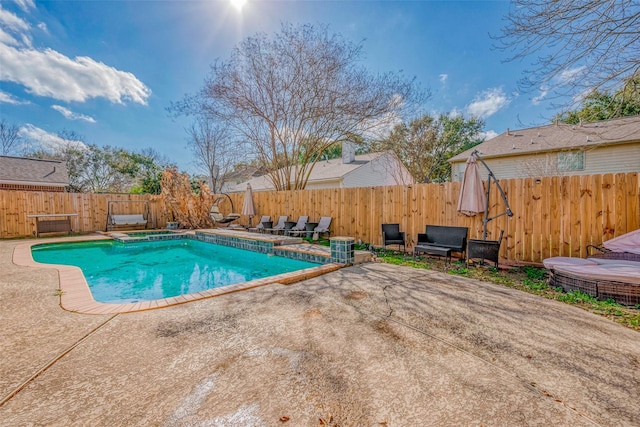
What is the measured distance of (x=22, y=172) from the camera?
49.3 ft

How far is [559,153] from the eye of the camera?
12.6 m

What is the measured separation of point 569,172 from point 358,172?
1008cm

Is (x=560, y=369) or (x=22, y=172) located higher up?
(x=22, y=172)

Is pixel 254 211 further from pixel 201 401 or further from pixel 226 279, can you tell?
pixel 201 401

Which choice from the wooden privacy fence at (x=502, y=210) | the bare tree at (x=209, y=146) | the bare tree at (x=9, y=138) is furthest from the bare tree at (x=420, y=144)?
the bare tree at (x=9, y=138)

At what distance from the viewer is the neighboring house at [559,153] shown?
11.2m

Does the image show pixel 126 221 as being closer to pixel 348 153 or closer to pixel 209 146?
pixel 209 146

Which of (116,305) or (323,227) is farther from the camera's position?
(323,227)

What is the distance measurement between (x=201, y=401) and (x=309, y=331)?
46.5 inches

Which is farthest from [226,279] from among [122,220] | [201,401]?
[122,220]

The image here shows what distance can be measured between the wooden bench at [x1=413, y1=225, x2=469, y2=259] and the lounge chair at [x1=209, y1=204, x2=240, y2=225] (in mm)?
9558

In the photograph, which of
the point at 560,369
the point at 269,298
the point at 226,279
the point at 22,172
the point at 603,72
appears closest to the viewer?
the point at 560,369

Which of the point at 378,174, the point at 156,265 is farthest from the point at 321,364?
the point at 378,174

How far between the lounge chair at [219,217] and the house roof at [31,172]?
927cm
